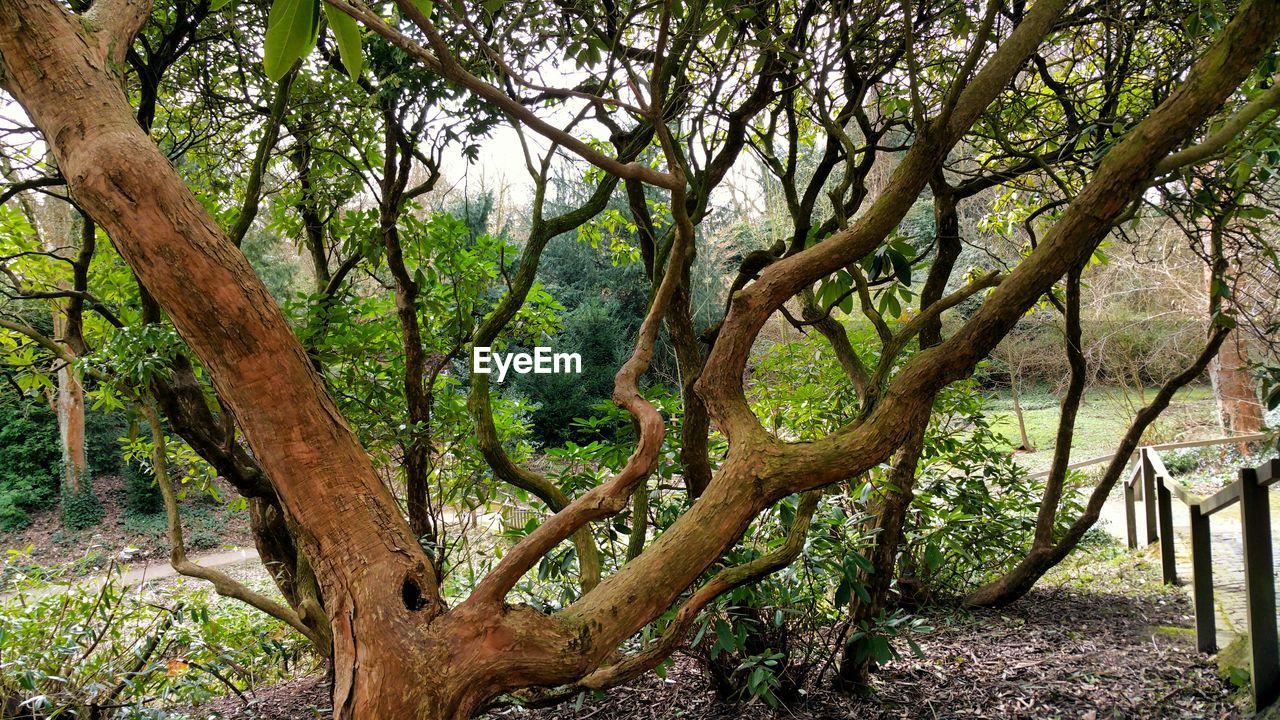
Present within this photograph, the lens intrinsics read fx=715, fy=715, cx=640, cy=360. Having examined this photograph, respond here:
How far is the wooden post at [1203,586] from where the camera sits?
3080 millimetres

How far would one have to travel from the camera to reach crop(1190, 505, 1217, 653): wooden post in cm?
308

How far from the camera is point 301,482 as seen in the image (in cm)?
115

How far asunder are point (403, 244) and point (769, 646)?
2339 mm

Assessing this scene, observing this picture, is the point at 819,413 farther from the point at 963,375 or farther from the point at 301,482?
the point at 301,482

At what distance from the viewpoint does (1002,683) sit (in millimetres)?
2850

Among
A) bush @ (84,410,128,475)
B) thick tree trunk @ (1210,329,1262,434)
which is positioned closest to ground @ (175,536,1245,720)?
thick tree trunk @ (1210,329,1262,434)

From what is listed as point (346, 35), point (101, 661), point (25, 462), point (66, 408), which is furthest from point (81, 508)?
point (346, 35)

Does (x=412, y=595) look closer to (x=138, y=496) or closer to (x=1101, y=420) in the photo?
(x=138, y=496)

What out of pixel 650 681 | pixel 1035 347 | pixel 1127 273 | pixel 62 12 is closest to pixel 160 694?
pixel 650 681

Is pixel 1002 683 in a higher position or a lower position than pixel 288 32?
lower

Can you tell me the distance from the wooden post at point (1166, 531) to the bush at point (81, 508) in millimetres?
15116

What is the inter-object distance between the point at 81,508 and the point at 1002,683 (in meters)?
14.7

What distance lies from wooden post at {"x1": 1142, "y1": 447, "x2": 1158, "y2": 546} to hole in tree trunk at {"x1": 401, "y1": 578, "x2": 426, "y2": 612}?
626cm

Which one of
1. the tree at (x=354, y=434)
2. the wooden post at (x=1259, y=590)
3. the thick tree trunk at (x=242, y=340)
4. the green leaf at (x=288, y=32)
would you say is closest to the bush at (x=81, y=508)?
the tree at (x=354, y=434)
